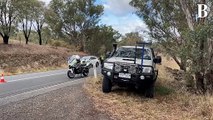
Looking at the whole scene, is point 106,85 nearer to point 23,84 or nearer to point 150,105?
point 150,105

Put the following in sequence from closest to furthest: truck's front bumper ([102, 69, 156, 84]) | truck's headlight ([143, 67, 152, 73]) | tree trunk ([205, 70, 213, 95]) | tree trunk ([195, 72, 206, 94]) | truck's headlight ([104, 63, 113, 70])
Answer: truck's front bumper ([102, 69, 156, 84]) < truck's headlight ([143, 67, 152, 73]) < truck's headlight ([104, 63, 113, 70]) < tree trunk ([205, 70, 213, 95]) < tree trunk ([195, 72, 206, 94])

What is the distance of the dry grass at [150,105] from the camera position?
33.4ft

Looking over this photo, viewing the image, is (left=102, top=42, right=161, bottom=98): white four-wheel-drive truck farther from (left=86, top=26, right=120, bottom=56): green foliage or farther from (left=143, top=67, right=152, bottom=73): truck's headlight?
(left=86, top=26, right=120, bottom=56): green foliage

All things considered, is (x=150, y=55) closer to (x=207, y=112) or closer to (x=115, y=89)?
(x=115, y=89)

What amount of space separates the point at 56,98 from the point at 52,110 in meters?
1.82

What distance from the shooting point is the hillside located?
33.8m

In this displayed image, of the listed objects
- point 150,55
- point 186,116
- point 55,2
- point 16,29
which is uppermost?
point 55,2

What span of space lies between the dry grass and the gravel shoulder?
43 centimetres

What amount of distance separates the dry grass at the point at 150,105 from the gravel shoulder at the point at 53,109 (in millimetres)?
434

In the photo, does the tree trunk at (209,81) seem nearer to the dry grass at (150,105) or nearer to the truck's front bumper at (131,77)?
the dry grass at (150,105)

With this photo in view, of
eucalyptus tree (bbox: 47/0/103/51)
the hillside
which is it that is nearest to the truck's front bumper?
the hillside

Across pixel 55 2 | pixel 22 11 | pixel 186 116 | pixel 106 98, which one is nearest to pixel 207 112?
pixel 186 116

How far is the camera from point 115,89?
569 inches

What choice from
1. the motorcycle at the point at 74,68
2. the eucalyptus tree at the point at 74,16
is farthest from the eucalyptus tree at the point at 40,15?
the motorcycle at the point at 74,68
